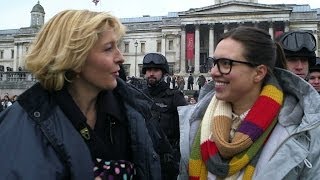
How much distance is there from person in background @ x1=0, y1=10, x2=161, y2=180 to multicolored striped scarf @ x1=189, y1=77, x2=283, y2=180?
0.28m

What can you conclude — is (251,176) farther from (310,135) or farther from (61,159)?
(61,159)

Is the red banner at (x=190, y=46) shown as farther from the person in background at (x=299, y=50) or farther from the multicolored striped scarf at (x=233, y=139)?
the multicolored striped scarf at (x=233, y=139)

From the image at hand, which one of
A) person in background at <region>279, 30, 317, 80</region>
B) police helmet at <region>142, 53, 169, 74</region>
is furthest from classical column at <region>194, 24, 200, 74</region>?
person in background at <region>279, 30, 317, 80</region>

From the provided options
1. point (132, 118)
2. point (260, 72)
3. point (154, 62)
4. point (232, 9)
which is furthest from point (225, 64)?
point (232, 9)

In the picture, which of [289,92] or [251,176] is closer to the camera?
[251,176]

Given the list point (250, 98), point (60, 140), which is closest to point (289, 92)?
point (250, 98)

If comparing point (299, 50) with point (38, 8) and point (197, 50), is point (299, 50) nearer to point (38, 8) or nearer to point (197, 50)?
point (197, 50)

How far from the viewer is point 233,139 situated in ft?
8.68

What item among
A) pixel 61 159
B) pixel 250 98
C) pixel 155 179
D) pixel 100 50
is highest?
pixel 100 50

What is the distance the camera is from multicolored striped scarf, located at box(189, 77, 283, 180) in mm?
2582

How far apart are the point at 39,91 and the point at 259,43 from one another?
4.20 feet

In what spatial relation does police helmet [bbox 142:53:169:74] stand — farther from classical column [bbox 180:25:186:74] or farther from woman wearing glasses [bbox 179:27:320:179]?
classical column [bbox 180:25:186:74]

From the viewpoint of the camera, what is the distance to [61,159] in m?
2.23

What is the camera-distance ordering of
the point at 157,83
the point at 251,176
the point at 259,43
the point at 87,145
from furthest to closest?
the point at 157,83 < the point at 259,43 < the point at 251,176 < the point at 87,145
